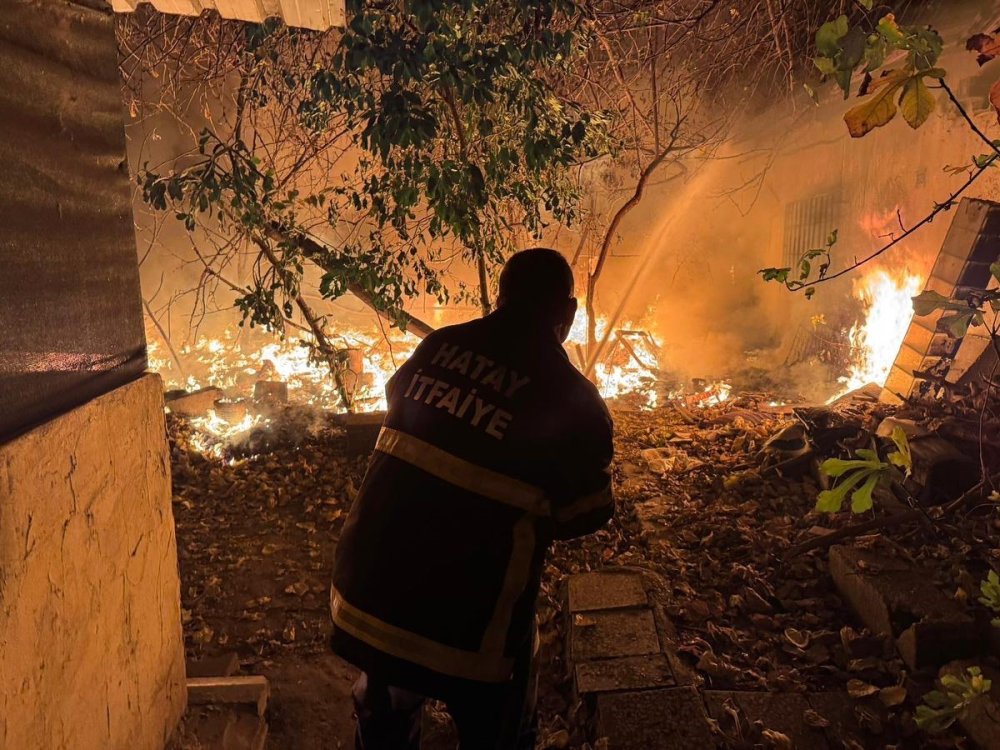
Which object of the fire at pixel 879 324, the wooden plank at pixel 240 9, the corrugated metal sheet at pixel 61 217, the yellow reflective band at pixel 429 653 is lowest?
the yellow reflective band at pixel 429 653

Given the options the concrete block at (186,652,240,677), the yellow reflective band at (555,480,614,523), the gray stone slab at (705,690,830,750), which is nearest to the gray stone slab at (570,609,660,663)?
the gray stone slab at (705,690,830,750)

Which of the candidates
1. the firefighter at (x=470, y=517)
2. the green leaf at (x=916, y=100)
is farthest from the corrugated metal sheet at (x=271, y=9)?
the green leaf at (x=916, y=100)

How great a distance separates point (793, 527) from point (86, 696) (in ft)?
15.4

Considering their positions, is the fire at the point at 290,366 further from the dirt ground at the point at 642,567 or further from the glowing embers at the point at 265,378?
the dirt ground at the point at 642,567

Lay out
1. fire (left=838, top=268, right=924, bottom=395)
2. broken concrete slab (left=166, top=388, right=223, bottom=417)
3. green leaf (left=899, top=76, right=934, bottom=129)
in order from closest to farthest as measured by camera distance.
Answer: green leaf (left=899, top=76, right=934, bottom=129)
broken concrete slab (left=166, top=388, right=223, bottom=417)
fire (left=838, top=268, right=924, bottom=395)

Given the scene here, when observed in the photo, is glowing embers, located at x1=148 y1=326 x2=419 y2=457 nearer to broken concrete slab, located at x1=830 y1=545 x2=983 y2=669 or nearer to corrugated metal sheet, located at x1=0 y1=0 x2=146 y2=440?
corrugated metal sheet, located at x1=0 y1=0 x2=146 y2=440

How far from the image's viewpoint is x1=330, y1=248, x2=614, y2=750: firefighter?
2.07m

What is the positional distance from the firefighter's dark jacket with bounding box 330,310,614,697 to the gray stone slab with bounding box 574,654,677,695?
142 cm

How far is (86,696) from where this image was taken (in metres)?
2.04

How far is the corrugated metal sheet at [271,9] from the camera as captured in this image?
3645mm

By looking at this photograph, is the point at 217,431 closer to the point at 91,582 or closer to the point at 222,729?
the point at 222,729

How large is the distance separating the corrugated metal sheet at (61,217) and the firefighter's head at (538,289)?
1.40m

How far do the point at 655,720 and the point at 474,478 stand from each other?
1.85m

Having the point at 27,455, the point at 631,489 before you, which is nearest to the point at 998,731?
the point at 631,489
